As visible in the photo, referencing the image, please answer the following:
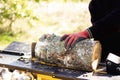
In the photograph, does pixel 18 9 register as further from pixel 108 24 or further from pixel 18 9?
pixel 108 24

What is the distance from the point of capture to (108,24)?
10.8 ft

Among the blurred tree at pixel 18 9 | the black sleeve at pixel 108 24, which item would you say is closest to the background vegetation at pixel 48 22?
the blurred tree at pixel 18 9

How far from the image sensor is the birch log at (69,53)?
322 cm

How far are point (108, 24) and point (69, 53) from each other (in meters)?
0.47

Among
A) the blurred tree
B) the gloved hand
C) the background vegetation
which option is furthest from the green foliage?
the gloved hand

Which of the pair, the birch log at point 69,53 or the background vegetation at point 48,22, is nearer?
the birch log at point 69,53

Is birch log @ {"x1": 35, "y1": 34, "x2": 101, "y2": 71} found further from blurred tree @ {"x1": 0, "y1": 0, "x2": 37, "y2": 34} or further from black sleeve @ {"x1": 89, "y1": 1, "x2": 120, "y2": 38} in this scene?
blurred tree @ {"x1": 0, "y1": 0, "x2": 37, "y2": 34}

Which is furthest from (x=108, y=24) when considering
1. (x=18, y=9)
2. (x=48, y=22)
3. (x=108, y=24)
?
Result: (x=48, y=22)

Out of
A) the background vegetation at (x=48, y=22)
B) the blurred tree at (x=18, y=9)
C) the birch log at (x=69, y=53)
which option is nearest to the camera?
the birch log at (x=69, y=53)

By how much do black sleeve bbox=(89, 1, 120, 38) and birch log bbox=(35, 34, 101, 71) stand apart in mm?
114

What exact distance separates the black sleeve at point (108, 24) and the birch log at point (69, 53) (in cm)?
11

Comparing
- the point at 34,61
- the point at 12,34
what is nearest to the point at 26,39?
the point at 12,34

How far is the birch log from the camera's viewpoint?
3.22 m

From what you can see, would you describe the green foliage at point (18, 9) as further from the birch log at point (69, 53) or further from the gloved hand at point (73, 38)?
the gloved hand at point (73, 38)
